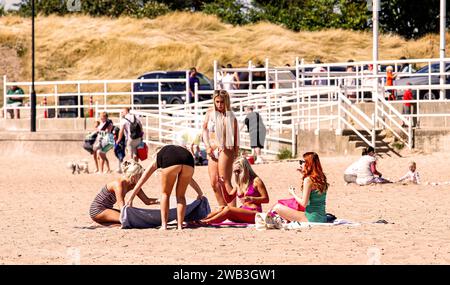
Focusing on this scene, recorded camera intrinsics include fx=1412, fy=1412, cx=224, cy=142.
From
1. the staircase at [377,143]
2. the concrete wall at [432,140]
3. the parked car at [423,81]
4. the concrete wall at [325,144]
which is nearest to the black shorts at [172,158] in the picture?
the staircase at [377,143]

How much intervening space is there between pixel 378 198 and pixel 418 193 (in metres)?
0.98

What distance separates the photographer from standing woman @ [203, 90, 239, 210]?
16.7 metres

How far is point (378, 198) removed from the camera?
20.1 meters

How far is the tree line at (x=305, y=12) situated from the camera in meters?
60.6

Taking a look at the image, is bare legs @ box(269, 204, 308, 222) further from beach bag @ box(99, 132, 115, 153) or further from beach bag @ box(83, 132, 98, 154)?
beach bag @ box(83, 132, 98, 154)

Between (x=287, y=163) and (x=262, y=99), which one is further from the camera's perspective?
(x=262, y=99)

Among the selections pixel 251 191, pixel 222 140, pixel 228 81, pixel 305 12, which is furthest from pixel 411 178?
pixel 305 12

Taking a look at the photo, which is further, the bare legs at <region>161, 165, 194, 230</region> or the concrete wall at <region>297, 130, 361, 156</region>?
the concrete wall at <region>297, 130, 361, 156</region>

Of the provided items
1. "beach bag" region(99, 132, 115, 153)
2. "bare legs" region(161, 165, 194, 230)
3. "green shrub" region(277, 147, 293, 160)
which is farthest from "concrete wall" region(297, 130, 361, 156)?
"bare legs" region(161, 165, 194, 230)

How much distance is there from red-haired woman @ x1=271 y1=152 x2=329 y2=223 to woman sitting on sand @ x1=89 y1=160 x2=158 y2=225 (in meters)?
1.53

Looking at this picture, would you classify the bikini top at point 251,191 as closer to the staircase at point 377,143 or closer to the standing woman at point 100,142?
the standing woman at point 100,142
